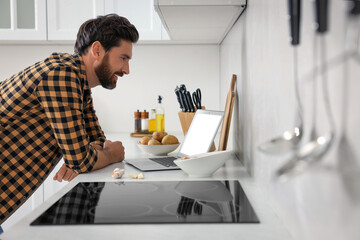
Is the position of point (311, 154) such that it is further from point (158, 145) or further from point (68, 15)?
point (68, 15)

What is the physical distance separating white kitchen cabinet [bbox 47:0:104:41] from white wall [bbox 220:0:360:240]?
1242 mm

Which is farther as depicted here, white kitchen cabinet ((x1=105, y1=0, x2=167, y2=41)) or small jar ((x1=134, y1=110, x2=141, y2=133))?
small jar ((x1=134, y1=110, x2=141, y2=133))

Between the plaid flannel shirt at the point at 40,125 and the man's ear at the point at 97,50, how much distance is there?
18 centimetres

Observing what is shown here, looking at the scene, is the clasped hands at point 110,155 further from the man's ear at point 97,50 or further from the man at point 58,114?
the man's ear at point 97,50

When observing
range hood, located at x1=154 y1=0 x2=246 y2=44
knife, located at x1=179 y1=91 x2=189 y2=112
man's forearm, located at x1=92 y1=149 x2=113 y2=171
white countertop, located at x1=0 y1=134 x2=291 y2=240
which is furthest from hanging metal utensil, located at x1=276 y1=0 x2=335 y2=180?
knife, located at x1=179 y1=91 x2=189 y2=112

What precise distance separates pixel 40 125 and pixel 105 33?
482 mm

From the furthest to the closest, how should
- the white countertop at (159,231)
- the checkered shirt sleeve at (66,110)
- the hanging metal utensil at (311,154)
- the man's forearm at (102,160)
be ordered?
1. the man's forearm at (102,160)
2. the checkered shirt sleeve at (66,110)
3. the white countertop at (159,231)
4. the hanging metal utensil at (311,154)

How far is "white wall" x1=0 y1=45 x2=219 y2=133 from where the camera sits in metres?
2.81

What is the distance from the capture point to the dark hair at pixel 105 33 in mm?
1728

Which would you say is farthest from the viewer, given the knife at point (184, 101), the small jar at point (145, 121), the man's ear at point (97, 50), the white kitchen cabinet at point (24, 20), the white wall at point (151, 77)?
the white wall at point (151, 77)

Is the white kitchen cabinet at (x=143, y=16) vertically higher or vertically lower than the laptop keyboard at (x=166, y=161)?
higher

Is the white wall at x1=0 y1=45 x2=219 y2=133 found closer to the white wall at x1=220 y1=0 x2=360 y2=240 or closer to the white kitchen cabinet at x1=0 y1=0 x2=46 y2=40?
the white kitchen cabinet at x1=0 y1=0 x2=46 y2=40

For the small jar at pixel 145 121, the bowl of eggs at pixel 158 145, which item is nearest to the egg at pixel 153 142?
the bowl of eggs at pixel 158 145

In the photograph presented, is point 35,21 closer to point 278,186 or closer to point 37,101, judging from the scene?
point 37,101
